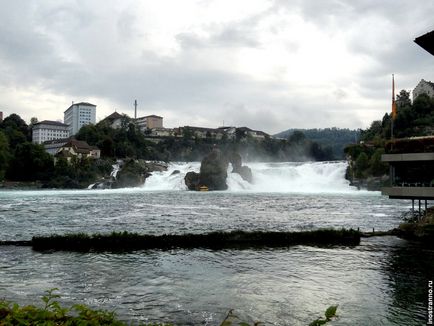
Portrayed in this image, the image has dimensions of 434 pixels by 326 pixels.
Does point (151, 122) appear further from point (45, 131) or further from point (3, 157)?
point (3, 157)

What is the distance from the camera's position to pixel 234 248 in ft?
75.6

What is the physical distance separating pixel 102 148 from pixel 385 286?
122397mm

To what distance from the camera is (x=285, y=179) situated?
3969 inches

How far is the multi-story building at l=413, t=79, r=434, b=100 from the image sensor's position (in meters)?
113

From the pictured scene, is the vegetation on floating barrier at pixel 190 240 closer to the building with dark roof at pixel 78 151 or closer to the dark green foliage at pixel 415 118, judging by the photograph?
the dark green foliage at pixel 415 118

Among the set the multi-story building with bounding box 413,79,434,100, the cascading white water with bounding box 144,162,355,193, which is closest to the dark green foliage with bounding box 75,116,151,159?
the cascading white water with bounding box 144,162,355,193

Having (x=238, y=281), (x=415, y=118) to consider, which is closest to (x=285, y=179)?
(x=415, y=118)

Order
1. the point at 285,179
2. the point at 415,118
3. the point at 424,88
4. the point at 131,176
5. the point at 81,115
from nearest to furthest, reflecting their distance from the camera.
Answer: the point at 415,118, the point at 131,176, the point at 285,179, the point at 424,88, the point at 81,115

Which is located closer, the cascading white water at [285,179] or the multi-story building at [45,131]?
the cascading white water at [285,179]

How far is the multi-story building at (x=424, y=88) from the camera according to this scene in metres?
113

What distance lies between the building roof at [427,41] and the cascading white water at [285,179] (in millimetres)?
72078

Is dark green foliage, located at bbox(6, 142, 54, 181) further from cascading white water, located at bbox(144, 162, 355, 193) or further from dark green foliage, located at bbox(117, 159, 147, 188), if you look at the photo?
cascading white water, located at bbox(144, 162, 355, 193)

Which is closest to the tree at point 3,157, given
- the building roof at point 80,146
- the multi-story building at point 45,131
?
the building roof at point 80,146

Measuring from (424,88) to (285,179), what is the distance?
51877mm
